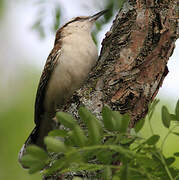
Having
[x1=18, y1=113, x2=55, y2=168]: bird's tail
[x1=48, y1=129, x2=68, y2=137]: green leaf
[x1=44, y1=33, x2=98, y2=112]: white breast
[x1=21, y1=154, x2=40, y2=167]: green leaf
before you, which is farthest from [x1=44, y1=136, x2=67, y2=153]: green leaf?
[x1=44, y1=33, x2=98, y2=112]: white breast

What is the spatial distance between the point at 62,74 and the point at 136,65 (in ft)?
5.60

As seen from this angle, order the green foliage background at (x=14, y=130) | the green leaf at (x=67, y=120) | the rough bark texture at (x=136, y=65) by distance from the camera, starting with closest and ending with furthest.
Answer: the green leaf at (x=67, y=120) → the rough bark texture at (x=136, y=65) → the green foliage background at (x=14, y=130)

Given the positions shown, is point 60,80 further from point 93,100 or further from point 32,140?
point 93,100

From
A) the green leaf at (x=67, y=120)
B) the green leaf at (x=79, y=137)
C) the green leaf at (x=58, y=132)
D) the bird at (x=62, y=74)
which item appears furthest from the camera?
the bird at (x=62, y=74)

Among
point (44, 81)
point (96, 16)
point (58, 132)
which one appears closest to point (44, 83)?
point (44, 81)

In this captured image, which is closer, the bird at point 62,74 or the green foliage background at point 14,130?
the bird at point 62,74

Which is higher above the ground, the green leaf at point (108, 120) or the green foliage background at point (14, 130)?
the green leaf at point (108, 120)

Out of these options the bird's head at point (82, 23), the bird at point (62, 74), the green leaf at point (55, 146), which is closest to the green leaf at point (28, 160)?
the green leaf at point (55, 146)

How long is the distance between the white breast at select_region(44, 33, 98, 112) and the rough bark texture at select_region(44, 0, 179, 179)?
3.88ft

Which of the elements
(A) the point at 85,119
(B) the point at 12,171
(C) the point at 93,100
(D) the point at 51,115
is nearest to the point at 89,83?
(C) the point at 93,100

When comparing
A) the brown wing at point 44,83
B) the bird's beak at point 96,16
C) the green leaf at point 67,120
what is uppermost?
the bird's beak at point 96,16

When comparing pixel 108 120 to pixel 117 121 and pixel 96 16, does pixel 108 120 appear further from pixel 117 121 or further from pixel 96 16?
pixel 96 16

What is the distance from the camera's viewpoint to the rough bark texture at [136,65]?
120 inches

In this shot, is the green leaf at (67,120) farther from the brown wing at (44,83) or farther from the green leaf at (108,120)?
the brown wing at (44,83)
